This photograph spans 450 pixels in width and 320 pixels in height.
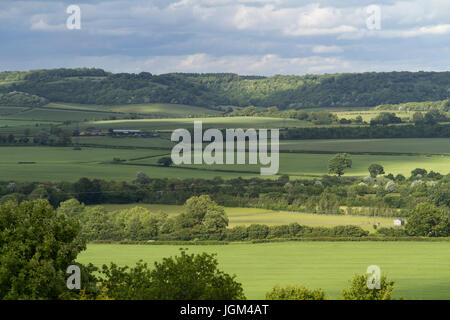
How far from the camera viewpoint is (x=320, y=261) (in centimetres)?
4878

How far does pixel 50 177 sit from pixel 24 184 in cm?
738

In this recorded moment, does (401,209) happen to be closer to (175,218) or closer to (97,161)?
(175,218)

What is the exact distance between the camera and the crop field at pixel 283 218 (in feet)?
196

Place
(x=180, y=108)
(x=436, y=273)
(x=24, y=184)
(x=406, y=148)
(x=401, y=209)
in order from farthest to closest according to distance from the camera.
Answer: (x=180, y=108) → (x=406, y=148) → (x=24, y=184) → (x=401, y=209) → (x=436, y=273)

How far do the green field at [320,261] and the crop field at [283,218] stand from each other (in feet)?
15.2

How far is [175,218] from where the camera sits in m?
59.6

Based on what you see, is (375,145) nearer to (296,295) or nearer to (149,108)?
(149,108)

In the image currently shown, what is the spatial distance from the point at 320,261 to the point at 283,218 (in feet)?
42.3

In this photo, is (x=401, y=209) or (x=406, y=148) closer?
(x=401, y=209)

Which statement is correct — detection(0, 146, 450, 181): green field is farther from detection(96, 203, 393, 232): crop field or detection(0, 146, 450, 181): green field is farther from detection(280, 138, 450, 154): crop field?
detection(96, 203, 393, 232): crop field

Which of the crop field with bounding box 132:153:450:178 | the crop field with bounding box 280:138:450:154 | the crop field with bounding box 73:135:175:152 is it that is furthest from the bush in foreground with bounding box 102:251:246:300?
the crop field with bounding box 280:138:450:154

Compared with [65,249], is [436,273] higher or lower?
lower

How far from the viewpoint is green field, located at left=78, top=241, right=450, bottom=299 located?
40906 millimetres

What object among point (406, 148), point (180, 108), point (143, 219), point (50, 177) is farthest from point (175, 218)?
point (180, 108)
